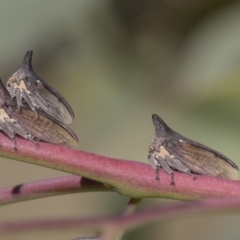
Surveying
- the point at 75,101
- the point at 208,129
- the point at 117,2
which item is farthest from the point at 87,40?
the point at 208,129

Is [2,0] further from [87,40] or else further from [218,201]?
[218,201]

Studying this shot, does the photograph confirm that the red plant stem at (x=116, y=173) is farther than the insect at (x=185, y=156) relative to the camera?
No

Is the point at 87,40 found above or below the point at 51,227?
above

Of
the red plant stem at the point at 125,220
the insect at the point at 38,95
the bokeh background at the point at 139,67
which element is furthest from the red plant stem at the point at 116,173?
the bokeh background at the point at 139,67

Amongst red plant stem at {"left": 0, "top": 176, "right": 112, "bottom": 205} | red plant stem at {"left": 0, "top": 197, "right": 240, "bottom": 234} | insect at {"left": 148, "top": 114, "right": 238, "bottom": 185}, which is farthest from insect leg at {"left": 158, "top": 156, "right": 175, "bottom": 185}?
red plant stem at {"left": 0, "top": 197, "right": 240, "bottom": 234}

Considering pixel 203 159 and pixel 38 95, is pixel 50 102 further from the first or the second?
pixel 203 159

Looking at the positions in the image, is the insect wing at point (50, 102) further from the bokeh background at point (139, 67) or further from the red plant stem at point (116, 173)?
the bokeh background at point (139, 67)

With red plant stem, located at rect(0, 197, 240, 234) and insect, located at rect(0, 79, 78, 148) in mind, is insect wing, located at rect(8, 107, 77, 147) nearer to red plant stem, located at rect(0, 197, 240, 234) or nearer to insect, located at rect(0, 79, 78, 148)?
insect, located at rect(0, 79, 78, 148)
